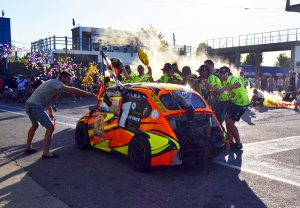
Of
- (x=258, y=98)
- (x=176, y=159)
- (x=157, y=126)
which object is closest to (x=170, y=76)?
(x=157, y=126)

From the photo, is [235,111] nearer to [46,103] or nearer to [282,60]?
[46,103]

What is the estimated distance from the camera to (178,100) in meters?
6.10

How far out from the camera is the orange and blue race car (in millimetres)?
5605

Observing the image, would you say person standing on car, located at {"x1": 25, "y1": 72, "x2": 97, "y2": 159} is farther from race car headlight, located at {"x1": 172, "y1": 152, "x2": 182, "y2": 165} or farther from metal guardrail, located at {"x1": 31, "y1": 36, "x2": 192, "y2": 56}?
metal guardrail, located at {"x1": 31, "y1": 36, "x2": 192, "y2": 56}

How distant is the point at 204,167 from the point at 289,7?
207 inches

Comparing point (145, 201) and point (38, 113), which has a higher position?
point (38, 113)

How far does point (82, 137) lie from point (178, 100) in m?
2.64

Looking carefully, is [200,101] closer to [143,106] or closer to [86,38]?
[143,106]

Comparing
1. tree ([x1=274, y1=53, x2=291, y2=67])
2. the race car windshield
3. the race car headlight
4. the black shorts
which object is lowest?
the race car headlight

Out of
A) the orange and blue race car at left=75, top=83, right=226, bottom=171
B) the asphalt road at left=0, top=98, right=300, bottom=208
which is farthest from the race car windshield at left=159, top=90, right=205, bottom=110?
the asphalt road at left=0, top=98, right=300, bottom=208

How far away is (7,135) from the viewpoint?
9.64m

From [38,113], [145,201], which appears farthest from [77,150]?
[145,201]

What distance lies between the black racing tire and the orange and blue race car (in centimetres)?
50

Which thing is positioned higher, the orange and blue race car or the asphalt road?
the orange and blue race car
